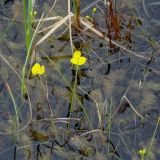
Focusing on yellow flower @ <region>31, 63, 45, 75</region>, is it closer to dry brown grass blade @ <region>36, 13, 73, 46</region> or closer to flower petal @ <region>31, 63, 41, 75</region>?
flower petal @ <region>31, 63, 41, 75</region>

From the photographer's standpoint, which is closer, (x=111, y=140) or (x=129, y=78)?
(x=111, y=140)

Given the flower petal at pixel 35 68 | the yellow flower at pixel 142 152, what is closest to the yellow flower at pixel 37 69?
the flower petal at pixel 35 68

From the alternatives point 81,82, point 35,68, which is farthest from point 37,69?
point 81,82

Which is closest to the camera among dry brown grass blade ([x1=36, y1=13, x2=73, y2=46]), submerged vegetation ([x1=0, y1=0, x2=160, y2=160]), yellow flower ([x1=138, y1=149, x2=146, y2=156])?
yellow flower ([x1=138, y1=149, x2=146, y2=156])

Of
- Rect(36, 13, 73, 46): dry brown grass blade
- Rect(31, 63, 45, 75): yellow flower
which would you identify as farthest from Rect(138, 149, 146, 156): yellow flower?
Rect(36, 13, 73, 46): dry brown grass blade

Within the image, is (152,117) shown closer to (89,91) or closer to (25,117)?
(89,91)

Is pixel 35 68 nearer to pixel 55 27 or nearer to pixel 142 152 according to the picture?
pixel 55 27

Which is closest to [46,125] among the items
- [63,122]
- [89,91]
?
[63,122]

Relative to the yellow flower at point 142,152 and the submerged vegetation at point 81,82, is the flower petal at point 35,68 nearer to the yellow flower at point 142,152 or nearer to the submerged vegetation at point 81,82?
the submerged vegetation at point 81,82

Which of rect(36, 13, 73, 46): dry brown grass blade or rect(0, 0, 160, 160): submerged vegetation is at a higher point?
rect(36, 13, 73, 46): dry brown grass blade
